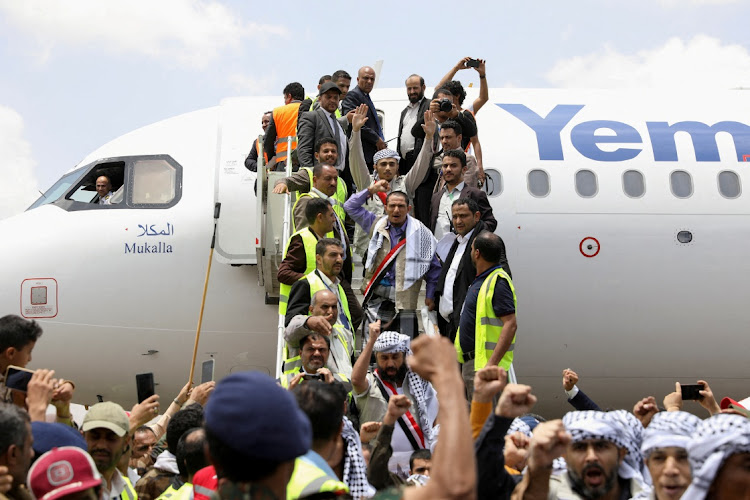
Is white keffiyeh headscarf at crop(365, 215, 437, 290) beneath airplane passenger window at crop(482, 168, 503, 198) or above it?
beneath

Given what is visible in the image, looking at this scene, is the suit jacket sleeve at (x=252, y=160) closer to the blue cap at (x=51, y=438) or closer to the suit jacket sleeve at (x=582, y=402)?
the suit jacket sleeve at (x=582, y=402)

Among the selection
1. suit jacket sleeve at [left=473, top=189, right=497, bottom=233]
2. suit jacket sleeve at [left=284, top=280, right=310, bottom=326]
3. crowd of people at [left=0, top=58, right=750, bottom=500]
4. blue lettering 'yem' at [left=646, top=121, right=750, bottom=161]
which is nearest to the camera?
crowd of people at [left=0, top=58, right=750, bottom=500]

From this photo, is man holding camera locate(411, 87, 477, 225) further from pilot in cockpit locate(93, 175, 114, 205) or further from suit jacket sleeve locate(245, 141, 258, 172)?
pilot in cockpit locate(93, 175, 114, 205)

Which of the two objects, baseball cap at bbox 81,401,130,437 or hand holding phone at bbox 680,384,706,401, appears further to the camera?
hand holding phone at bbox 680,384,706,401

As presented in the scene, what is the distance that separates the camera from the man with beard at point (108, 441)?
179 inches

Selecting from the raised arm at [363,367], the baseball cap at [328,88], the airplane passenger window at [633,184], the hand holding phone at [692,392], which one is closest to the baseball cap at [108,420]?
the raised arm at [363,367]

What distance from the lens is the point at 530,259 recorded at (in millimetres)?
10836

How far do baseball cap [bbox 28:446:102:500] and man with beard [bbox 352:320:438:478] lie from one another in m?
3.16

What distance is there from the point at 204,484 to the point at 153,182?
7762mm

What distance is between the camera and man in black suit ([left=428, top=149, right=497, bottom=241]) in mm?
8758

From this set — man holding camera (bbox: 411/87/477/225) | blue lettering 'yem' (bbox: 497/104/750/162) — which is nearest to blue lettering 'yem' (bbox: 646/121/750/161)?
blue lettering 'yem' (bbox: 497/104/750/162)

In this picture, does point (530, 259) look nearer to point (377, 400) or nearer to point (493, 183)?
point (493, 183)

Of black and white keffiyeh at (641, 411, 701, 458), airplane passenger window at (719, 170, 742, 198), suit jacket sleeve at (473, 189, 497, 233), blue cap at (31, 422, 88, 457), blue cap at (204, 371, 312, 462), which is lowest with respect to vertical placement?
black and white keffiyeh at (641, 411, 701, 458)

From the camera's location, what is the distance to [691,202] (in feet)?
36.8
